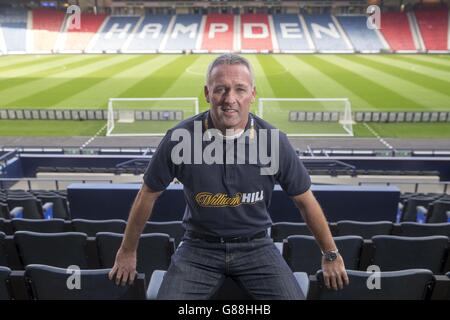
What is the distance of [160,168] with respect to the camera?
3.08 m

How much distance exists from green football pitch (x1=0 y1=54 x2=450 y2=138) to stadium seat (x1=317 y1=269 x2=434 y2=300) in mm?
17169

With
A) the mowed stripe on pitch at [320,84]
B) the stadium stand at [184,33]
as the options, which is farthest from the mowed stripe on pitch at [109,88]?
the stadium stand at [184,33]

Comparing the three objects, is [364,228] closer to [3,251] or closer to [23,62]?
[3,251]

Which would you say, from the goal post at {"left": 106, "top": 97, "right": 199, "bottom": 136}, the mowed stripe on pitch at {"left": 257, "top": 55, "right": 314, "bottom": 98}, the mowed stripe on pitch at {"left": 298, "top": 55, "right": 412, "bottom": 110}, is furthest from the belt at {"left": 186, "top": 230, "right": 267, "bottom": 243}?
the mowed stripe on pitch at {"left": 257, "top": 55, "right": 314, "bottom": 98}

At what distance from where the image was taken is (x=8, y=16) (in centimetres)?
5856

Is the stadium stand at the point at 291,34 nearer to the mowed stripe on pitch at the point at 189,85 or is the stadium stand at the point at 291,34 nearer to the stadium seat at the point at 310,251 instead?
the mowed stripe on pitch at the point at 189,85

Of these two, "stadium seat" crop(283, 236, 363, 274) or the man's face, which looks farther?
"stadium seat" crop(283, 236, 363, 274)

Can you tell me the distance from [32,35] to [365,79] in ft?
159

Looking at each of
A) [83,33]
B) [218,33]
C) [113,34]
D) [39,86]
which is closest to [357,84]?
[39,86]

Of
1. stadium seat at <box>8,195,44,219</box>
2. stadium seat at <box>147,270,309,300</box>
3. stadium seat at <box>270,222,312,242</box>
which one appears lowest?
stadium seat at <box>8,195,44,219</box>

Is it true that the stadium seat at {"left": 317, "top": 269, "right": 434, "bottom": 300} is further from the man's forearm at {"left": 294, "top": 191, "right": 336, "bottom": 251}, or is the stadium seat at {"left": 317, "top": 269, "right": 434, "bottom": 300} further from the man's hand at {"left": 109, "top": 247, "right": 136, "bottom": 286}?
the man's hand at {"left": 109, "top": 247, "right": 136, "bottom": 286}

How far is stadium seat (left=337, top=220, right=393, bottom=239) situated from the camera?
5070 mm

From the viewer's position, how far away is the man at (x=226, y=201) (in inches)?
117

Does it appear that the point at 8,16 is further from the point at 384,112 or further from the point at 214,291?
the point at 214,291
